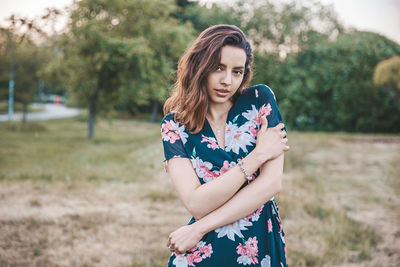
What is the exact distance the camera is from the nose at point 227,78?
61.8 inches

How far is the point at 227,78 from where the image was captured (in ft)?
5.16

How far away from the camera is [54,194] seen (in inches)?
214

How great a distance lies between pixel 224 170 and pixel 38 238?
3.17 metres

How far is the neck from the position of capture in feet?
5.55

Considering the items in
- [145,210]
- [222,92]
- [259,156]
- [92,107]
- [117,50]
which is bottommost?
[145,210]

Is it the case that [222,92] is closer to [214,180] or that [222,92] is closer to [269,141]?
[269,141]

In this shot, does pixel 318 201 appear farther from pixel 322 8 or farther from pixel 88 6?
pixel 322 8

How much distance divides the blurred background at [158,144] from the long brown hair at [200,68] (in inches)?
33.3

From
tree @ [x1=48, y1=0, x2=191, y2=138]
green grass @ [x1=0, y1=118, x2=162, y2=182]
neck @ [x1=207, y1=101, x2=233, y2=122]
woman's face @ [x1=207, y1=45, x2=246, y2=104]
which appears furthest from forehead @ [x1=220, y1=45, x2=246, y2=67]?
tree @ [x1=48, y1=0, x2=191, y2=138]

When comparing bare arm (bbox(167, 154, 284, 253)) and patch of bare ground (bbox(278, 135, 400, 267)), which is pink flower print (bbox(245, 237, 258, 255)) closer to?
bare arm (bbox(167, 154, 284, 253))

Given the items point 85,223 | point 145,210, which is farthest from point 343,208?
point 85,223

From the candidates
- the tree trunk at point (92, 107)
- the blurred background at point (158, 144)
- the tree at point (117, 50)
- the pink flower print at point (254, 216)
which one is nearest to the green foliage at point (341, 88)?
the blurred background at point (158, 144)

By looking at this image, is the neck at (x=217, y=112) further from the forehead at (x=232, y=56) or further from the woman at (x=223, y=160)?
the forehead at (x=232, y=56)

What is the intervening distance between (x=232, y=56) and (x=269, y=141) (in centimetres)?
45
